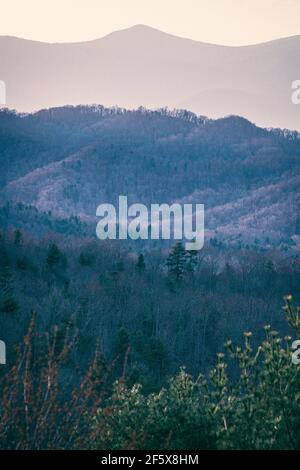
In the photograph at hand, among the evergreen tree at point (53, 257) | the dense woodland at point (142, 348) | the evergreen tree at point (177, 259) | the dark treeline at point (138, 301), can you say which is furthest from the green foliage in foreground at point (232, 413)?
the evergreen tree at point (177, 259)

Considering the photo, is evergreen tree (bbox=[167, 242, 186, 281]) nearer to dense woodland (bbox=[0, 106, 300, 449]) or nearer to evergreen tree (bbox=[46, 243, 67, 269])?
dense woodland (bbox=[0, 106, 300, 449])

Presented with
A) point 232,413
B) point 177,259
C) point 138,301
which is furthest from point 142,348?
point 232,413

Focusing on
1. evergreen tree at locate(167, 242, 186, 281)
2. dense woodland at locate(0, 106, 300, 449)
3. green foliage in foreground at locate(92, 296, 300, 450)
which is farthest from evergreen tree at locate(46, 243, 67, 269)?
green foliage in foreground at locate(92, 296, 300, 450)

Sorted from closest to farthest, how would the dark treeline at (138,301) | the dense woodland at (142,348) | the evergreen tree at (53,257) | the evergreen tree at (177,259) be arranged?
the dense woodland at (142,348)
the dark treeline at (138,301)
the evergreen tree at (53,257)
the evergreen tree at (177,259)

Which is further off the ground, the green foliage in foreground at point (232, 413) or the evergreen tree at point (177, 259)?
the evergreen tree at point (177, 259)

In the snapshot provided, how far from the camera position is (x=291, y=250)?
133 m

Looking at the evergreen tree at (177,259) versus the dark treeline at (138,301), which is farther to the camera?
the evergreen tree at (177,259)

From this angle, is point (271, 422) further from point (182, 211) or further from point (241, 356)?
point (182, 211)

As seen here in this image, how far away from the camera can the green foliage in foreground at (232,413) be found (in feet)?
31.7

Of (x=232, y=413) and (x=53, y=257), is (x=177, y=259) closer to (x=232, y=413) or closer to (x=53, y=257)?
(x=53, y=257)

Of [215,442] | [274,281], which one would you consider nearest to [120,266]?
[274,281]

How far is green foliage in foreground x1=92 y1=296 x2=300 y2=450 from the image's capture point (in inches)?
380

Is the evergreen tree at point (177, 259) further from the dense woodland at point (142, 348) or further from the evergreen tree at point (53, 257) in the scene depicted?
the evergreen tree at point (53, 257)
